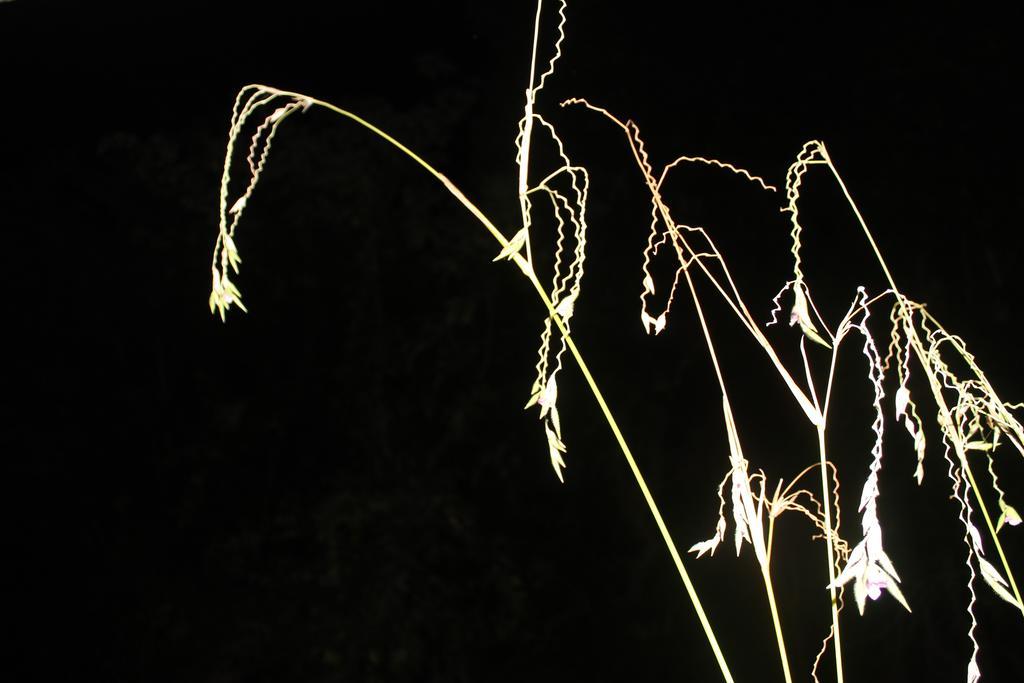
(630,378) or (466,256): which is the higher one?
(466,256)

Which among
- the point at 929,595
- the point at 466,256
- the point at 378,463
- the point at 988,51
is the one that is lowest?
the point at 929,595

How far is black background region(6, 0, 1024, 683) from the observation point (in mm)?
1642

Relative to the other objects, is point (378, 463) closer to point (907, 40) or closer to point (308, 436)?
point (308, 436)

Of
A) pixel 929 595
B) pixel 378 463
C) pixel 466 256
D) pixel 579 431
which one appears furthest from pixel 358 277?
pixel 929 595

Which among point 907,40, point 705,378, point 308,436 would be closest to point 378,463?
point 308,436

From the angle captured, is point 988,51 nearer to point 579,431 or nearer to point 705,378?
point 705,378

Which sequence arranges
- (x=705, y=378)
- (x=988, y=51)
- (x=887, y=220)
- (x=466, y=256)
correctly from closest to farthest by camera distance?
1. (x=988, y=51)
2. (x=887, y=220)
3. (x=705, y=378)
4. (x=466, y=256)

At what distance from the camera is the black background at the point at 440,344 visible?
64.6 inches

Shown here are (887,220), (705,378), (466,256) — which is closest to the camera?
(887,220)

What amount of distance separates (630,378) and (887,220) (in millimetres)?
532

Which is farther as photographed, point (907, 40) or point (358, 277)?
point (358, 277)

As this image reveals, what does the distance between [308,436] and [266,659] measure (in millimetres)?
415

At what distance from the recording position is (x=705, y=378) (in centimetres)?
181

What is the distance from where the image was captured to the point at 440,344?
6.37 ft
